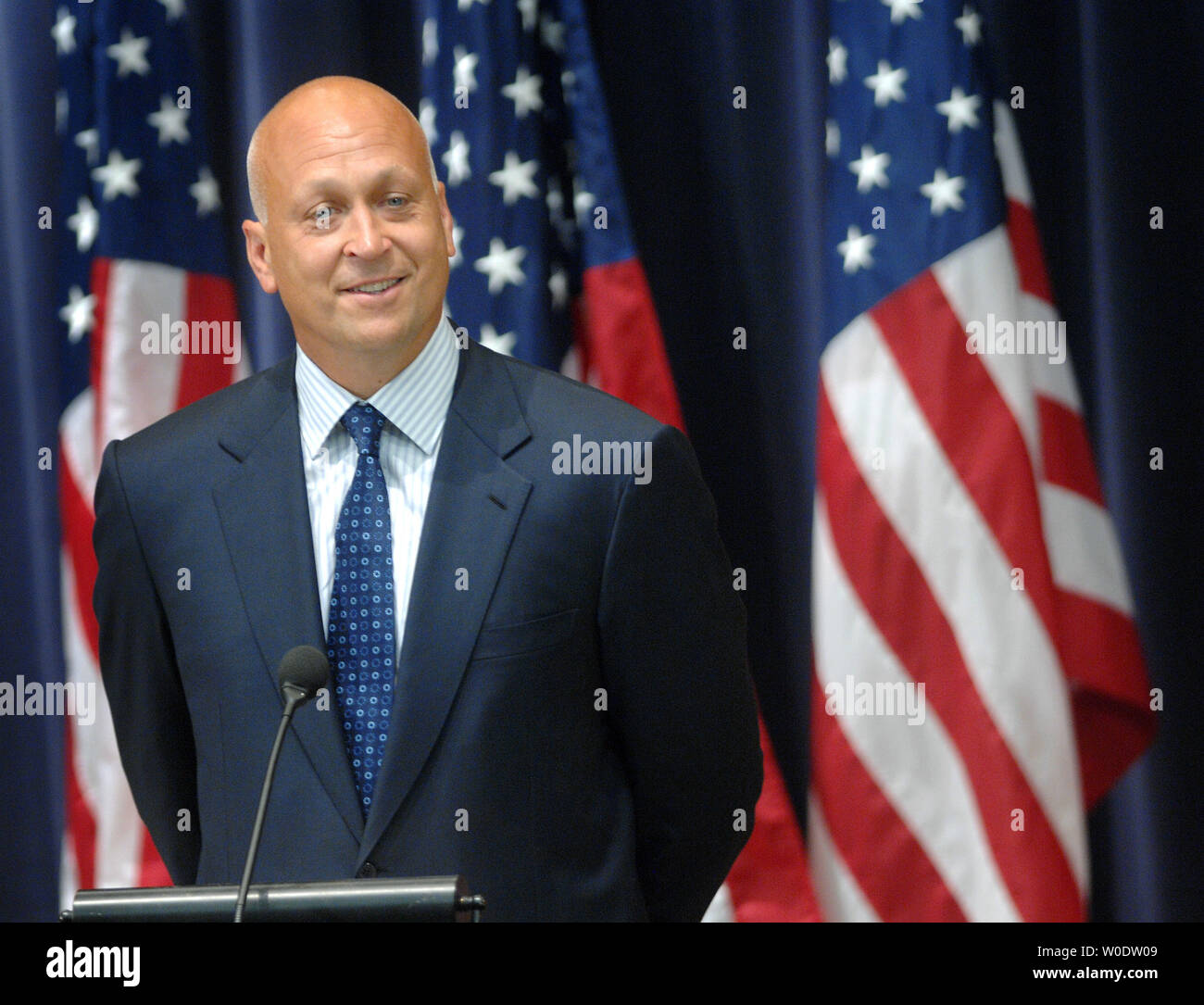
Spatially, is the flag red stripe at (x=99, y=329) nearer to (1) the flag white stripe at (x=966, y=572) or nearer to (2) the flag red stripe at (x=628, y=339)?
(2) the flag red stripe at (x=628, y=339)

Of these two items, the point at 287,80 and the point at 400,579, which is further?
the point at 287,80

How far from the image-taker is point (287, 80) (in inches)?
129

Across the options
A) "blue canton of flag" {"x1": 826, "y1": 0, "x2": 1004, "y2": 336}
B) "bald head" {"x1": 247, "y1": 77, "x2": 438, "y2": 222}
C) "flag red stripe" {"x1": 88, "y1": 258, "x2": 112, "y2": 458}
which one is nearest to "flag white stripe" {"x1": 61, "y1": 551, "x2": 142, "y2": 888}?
"flag red stripe" {"x1": 88, "y1": 258, "x2": 112, "y2": 458}

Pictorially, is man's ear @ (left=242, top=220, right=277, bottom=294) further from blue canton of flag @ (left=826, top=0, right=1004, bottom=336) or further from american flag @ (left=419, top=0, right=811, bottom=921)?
blue canton of flag @ (left=826, top=0, right=1004, bottom=336)

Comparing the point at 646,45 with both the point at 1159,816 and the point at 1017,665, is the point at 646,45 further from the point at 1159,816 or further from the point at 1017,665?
the point at 1159,816

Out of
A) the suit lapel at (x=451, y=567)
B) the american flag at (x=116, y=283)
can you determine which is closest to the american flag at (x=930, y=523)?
the suit lapel at (x=451, y=567)

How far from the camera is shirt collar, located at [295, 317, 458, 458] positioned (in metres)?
2.06

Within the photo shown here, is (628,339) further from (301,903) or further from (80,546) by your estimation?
(301,903)

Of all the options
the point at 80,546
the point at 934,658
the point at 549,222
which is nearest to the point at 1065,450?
the point at 934,658

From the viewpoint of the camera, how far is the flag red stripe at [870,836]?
2.95 meters

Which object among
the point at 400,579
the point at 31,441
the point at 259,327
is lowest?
the point at 400,579

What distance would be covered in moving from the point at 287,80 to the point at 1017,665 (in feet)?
6.39

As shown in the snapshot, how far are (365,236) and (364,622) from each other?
1.68 ft
